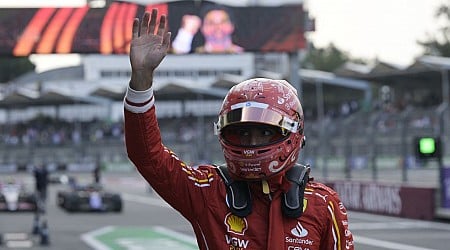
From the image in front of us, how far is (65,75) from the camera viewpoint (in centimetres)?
8719

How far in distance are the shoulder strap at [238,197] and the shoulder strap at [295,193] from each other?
124 mm

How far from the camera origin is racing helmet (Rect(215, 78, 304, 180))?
3396mm

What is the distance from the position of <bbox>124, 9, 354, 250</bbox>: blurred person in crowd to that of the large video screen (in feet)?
60.5

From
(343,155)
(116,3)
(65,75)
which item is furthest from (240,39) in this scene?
(65,75)

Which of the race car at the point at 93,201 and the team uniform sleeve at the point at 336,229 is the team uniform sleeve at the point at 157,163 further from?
the race car at the point at 93,201

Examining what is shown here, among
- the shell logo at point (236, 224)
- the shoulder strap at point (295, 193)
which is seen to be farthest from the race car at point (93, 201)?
the shell logo at point (236, 224)

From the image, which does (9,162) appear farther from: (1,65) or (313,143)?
(1,65)

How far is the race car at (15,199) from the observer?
2866 centimetres

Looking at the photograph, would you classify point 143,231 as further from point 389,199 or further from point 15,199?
point 15,199

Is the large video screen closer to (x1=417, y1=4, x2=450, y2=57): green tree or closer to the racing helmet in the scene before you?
the racing helmet

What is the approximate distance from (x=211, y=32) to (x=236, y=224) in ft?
64.0

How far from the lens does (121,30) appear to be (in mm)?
22375

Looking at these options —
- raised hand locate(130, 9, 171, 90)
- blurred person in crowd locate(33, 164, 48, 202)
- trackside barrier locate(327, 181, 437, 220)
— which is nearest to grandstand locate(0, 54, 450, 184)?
trackside barrier locate(327, 181, 437, 220)

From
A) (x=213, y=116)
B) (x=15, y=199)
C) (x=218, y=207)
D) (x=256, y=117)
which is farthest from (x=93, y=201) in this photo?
(x=213, y=116)
